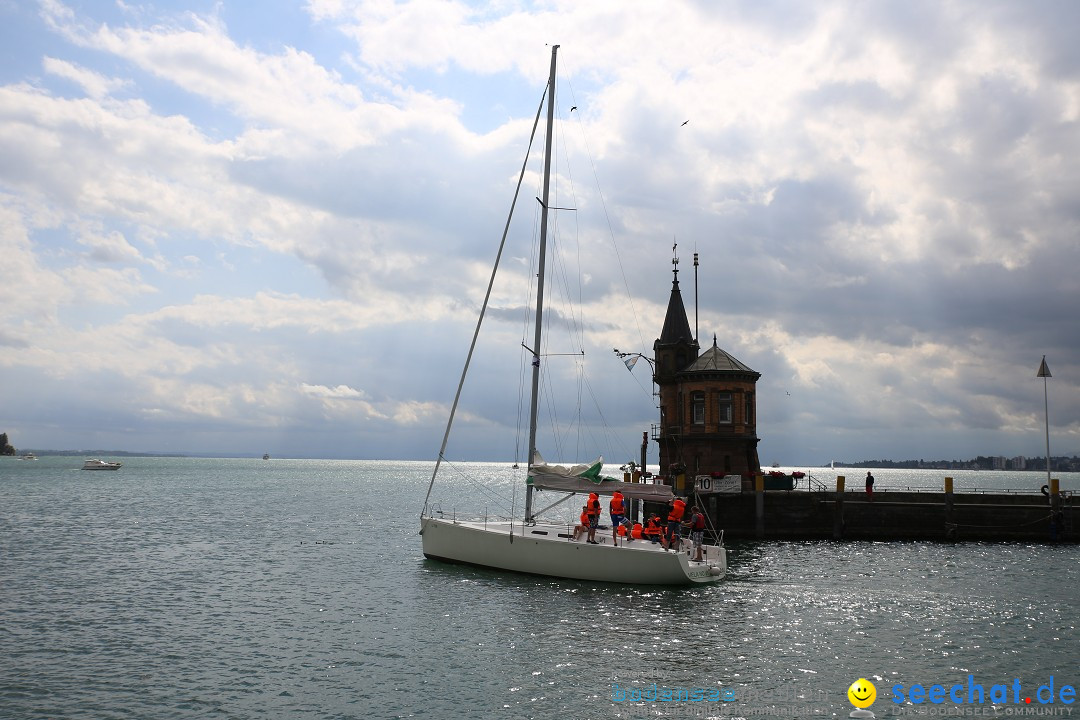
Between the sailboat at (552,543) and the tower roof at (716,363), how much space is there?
18.4 meters

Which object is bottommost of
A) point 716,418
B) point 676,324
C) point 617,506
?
point 617,506

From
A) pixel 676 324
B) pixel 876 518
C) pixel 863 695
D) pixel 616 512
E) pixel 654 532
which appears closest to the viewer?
pixel 863 695

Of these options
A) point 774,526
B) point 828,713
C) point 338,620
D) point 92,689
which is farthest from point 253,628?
point 774,526

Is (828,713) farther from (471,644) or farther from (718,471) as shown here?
(718,471)

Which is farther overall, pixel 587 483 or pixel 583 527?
pixel 587 483

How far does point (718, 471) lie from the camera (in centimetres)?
4612

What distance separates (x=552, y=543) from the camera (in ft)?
91.0

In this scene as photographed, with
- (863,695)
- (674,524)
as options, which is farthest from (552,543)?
(863,695)

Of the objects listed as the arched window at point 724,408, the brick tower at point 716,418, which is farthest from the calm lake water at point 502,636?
the arched window at point 724,408

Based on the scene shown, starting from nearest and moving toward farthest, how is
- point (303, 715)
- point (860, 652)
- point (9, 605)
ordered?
1. point (303, 715)
2. point (860, 652)
3. point (9, 605)

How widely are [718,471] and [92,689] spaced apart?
117 feet

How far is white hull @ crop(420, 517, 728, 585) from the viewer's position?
2677cm

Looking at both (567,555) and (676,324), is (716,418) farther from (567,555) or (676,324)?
(567,555)

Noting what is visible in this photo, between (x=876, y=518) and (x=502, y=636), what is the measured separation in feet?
102
